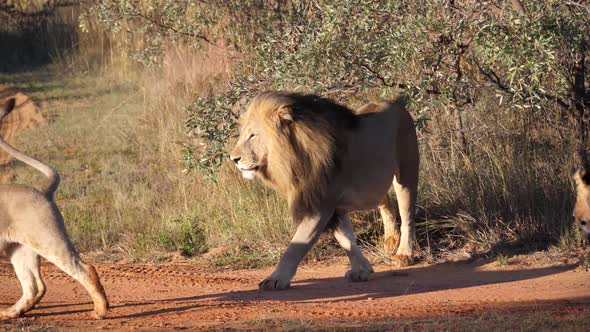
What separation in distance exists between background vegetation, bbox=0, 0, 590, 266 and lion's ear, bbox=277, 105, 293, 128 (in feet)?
4.32

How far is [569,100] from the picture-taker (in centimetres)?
888

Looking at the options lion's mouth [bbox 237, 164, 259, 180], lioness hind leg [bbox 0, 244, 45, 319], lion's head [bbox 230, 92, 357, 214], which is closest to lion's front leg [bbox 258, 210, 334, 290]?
lion's head [bbox 230, 92, 357, 214]

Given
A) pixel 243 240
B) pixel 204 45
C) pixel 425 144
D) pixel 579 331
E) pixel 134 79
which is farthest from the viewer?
pixel 134 79

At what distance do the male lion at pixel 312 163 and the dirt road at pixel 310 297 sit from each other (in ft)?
1.28

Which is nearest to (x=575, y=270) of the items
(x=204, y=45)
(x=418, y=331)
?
(x=418, y=331)

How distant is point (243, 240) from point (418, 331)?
3711 mm

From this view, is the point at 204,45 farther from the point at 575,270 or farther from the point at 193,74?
the point at 575,270

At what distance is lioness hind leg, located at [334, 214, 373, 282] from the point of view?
7.22 metres

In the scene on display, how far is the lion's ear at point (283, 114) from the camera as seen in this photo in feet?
22.1

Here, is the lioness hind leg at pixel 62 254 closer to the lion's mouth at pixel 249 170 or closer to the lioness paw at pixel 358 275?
the lion's mouth at pixel 249 170

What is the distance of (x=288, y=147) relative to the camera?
6.79m

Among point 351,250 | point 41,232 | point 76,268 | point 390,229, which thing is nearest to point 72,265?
point 76,268

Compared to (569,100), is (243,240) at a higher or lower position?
lower

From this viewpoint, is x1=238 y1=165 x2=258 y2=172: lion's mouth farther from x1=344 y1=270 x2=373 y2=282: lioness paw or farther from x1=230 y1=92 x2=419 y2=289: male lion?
x1=344 y1=270 x2=373 y2=282: lioness paw
